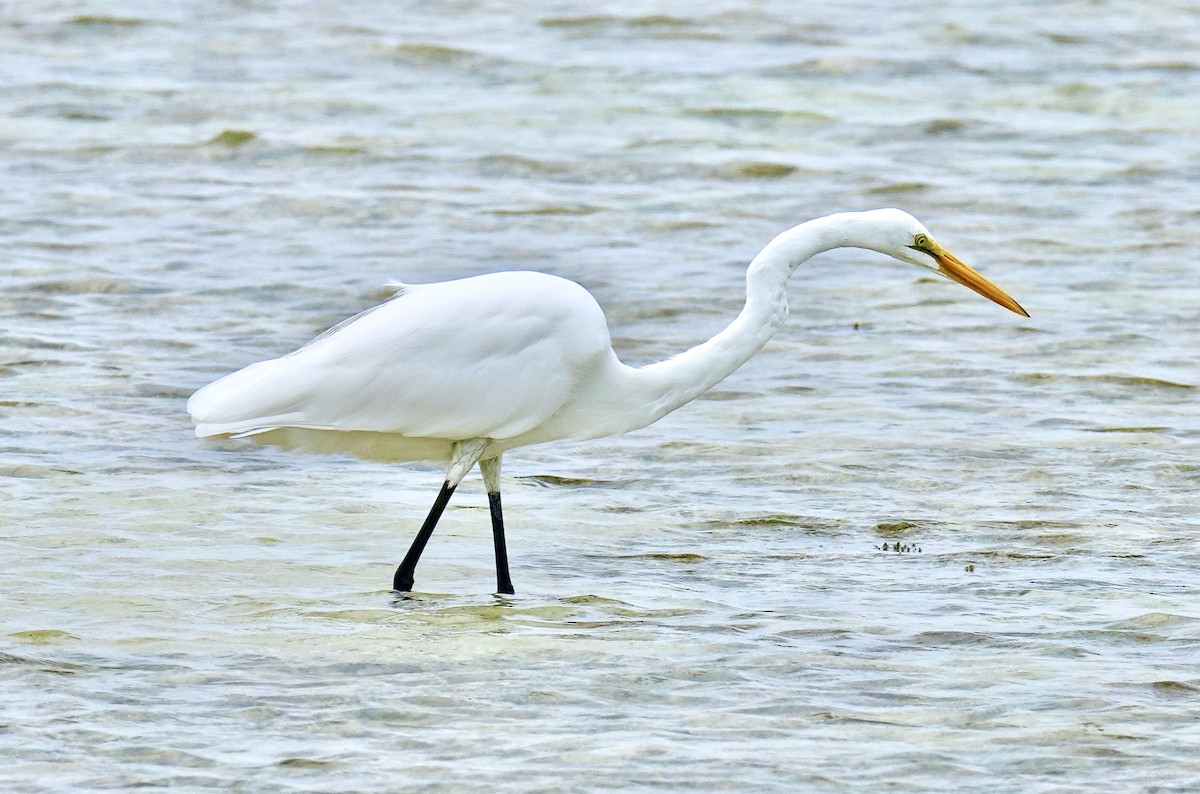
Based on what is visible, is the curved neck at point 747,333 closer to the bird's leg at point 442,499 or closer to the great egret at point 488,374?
the great egret at point 488,374

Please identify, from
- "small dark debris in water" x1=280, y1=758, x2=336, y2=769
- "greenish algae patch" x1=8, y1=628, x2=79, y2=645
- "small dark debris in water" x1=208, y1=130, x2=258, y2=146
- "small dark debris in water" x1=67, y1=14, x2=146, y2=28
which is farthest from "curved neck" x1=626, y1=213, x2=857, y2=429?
"small dark debris in water" x1=67, y1=14, x2=146, y2=28

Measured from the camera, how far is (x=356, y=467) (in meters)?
7.89

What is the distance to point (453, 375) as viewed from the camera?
6105 millimetres

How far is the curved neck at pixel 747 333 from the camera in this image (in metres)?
6.17

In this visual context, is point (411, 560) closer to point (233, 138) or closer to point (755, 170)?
point (755, 170)

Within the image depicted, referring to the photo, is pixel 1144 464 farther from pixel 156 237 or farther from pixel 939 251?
pixel 156 237

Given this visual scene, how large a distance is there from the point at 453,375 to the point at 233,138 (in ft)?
26.4

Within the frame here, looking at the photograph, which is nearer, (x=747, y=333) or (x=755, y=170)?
(x=747, y=333)

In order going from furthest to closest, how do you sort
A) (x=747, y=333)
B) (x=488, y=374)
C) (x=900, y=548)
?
1. (x=900, y=548)
2. (x=747, y=333)
3. (x=488, y=374)

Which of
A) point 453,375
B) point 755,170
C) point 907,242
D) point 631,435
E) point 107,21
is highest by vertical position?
point 107,21

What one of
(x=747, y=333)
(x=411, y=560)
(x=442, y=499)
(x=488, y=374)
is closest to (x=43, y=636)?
(x=411, y=560)

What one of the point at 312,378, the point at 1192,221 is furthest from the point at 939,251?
the point at 1192,221

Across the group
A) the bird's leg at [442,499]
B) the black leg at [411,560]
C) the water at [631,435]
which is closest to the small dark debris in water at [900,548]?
the water at [631,435]

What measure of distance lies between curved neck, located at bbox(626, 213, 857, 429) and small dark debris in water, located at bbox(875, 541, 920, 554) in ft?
3.16
